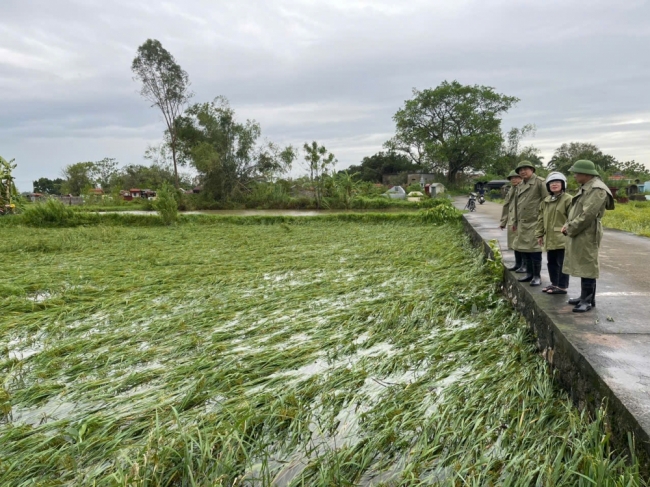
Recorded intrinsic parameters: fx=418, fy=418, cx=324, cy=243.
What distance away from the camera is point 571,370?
2.13m

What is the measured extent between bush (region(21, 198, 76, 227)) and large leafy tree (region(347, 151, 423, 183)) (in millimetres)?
32478

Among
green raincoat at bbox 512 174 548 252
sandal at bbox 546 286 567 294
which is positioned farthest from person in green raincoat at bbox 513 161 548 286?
sandal at bbox 546 286 567 294

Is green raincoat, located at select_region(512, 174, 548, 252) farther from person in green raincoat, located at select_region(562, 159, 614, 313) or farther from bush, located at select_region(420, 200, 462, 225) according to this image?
bush, located at select_region(420, 200, 462, 225)

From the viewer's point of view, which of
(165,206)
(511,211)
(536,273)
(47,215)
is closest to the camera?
(536,273)

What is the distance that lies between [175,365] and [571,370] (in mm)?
2223

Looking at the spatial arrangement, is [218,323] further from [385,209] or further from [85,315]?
[385,209]

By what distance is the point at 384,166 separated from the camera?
43812mm

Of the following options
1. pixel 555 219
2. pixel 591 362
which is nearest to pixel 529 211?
pixel 555 219

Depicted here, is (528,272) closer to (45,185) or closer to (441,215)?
(441,215)

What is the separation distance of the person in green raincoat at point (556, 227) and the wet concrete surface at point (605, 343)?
0.41 ft

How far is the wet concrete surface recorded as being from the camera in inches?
64.2

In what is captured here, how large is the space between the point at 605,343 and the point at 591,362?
1.24 ft

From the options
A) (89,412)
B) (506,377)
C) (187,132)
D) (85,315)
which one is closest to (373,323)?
(506,377)

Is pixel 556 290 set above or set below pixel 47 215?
below
